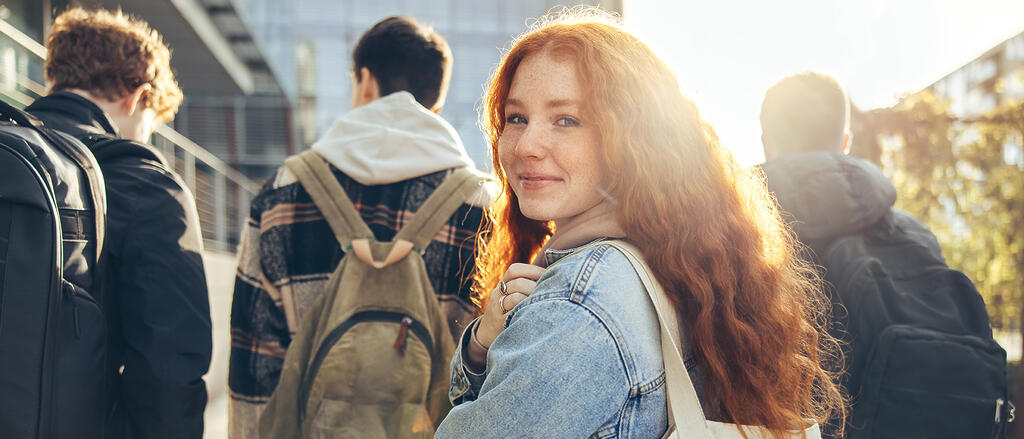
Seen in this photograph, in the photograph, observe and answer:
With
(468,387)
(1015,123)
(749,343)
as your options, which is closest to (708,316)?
(749,343)

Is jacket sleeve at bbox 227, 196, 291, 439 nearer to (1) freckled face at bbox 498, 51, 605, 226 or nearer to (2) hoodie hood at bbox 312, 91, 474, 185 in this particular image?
(2) hoodie hood at bbox 312, 91, 474, 185

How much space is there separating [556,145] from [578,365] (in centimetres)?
46

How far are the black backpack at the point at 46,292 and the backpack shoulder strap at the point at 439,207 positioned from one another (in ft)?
2.73

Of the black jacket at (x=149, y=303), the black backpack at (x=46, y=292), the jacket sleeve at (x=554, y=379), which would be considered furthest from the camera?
the black jacket at (x=149, y=303)

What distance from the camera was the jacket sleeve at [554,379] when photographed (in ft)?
3.79

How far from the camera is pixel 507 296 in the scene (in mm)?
1379

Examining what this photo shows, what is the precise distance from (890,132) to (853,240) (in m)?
6.41

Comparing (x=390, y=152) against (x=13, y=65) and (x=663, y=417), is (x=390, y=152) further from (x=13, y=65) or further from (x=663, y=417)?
(x=13, y=65)

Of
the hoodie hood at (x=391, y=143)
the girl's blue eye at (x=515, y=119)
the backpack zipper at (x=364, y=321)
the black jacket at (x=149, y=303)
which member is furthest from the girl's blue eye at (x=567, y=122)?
the black jacket at (x=149, y=303)

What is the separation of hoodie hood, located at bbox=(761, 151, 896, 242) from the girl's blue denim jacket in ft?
4.73

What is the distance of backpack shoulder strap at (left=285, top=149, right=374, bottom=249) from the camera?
2.34 metres

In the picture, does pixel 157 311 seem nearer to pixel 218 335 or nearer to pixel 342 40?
pixel 218 335

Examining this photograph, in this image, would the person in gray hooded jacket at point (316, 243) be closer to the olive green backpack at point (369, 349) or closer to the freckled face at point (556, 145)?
the olive green backpack at point (369, 349)

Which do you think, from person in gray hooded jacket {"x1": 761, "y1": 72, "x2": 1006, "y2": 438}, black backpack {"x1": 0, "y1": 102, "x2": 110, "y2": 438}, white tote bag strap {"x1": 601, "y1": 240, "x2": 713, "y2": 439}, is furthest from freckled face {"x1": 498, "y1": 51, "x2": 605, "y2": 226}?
black backpack {"x1": 0, "y1": 102, "x2": 110, "y2": 438}
